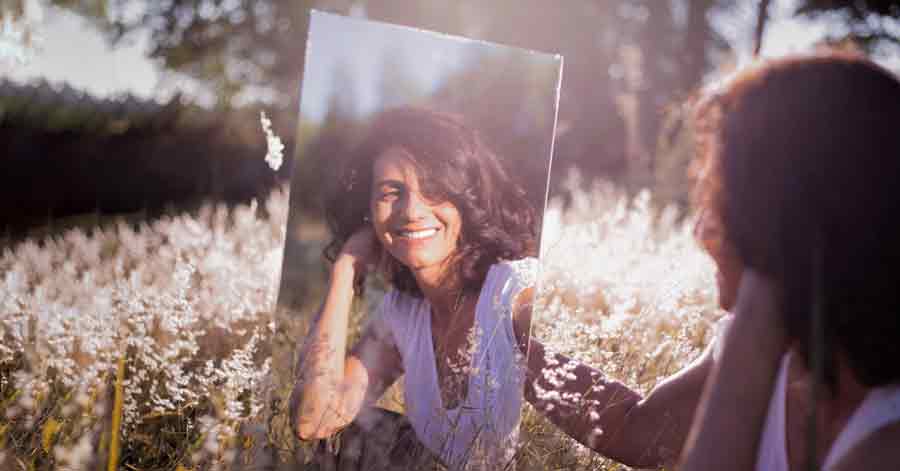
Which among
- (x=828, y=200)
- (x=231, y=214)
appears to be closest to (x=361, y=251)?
(x=828, y=200)

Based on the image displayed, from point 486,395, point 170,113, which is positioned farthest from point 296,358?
point 170,113

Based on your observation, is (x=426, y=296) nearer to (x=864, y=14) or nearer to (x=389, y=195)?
(x=389, y=195)

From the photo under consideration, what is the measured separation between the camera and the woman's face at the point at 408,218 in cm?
188

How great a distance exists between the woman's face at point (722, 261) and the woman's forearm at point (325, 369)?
79 centimetres

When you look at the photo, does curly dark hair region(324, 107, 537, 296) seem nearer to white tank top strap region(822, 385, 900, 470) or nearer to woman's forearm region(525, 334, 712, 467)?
woman's forearm region(525, 334, 712, 467)

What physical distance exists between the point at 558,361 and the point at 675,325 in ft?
3.78

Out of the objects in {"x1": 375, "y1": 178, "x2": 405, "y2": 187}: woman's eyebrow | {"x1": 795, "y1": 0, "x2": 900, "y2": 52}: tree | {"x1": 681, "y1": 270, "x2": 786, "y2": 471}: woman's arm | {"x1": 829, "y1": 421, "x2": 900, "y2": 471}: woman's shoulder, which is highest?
{"x1": 795, "y1": 0, "x2": 900, "y2": 52}: tree

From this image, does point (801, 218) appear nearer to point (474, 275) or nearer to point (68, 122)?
point (474, 275)

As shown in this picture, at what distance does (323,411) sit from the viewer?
1.83 meters

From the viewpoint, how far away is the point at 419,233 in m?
1.92

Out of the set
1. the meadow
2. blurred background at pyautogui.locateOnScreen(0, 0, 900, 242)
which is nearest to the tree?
blurred background at pyautogui.locateOnScreen(0, 0, 900, 242)

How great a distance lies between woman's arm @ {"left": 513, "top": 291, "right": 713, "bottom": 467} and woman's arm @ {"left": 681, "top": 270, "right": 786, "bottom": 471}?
0.71 metres

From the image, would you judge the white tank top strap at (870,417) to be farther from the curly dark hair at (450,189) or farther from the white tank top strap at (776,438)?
the curly dark hair at (450,189)

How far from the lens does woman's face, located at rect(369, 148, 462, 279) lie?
1.88m
